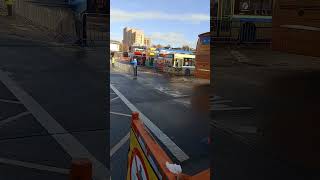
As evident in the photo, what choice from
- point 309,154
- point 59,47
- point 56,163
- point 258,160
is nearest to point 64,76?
point 59,47

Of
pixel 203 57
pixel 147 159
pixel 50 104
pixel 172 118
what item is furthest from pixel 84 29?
pixel 172 118

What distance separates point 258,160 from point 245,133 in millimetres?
728

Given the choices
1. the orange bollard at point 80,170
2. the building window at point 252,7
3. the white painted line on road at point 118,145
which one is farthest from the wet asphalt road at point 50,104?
the building window at point 252,7

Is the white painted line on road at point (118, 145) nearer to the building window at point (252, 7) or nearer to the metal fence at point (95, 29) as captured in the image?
the metal fence at point (95, 29)

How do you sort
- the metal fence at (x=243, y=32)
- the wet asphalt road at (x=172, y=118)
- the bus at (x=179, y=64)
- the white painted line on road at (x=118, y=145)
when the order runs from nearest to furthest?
the bus at (x=179, y=64), the metal fence at (x=243, y=32), the wet asphalt road at (x=172, y=118), the white painted line on road at (x=118, y=145)

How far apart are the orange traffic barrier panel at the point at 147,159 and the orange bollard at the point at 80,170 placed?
0.29 metres

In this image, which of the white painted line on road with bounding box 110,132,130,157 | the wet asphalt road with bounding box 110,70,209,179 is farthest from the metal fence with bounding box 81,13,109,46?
the white painted line on road with bounding box 110,132,130,157

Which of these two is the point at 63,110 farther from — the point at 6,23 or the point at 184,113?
the point at 184,113

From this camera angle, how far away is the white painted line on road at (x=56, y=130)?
227cm

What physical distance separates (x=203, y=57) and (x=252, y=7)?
1.13m

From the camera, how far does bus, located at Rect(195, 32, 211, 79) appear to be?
2218 millimetres

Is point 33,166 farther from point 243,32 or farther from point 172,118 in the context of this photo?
point 243,32

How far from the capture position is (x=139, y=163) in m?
1.81

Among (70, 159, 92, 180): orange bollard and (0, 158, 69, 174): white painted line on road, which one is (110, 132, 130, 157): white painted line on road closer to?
(0, 158, 69, 174): white painted line on road
